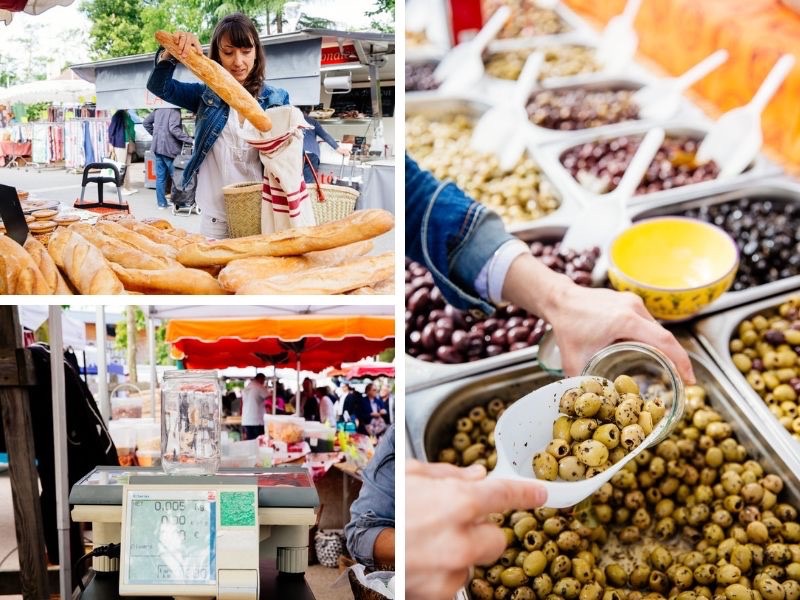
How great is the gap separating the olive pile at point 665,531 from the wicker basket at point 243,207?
2.20ft

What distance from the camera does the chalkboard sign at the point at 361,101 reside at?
5.57 feet

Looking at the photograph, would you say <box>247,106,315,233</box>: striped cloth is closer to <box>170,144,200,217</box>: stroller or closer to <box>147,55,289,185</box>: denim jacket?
<box>147,55,289,185</box>: denim jacket

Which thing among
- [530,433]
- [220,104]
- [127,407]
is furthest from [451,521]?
[127,407]

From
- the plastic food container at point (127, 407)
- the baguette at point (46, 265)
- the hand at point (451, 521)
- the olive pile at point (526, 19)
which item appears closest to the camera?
the hand at point (451, 521)

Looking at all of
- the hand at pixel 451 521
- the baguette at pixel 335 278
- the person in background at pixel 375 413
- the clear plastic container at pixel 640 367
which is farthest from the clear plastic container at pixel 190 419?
the person in background at pixel 375 413

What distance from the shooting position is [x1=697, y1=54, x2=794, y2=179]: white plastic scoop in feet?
6.40

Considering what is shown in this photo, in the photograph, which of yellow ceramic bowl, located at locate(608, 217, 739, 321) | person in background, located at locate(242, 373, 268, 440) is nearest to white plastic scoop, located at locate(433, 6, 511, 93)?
yellow ceramic bowl, located at locate(608, 217, 739, 321)

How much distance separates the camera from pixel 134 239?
1.71 m

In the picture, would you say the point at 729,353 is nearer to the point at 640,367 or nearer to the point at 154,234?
the point at 640,367

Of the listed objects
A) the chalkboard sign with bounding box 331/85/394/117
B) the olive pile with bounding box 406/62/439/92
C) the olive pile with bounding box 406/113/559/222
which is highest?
the olive pile with bounding box 406/62/439/92

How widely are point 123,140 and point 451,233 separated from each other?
2.55 ft

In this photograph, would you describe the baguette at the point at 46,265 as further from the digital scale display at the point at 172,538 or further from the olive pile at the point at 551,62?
the olive pile at the point at 551,62

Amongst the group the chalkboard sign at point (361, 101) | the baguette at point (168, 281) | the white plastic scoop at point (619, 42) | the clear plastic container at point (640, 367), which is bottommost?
the clear plastic container at point (640, 367)

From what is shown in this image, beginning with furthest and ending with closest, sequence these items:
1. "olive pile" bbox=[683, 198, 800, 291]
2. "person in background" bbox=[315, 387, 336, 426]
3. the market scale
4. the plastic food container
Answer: "person in background" bbox=[315, 387, 336, 426] < the plastic food container < "olive pile" bbox=[683, 198, 800, 291] < the market scale
